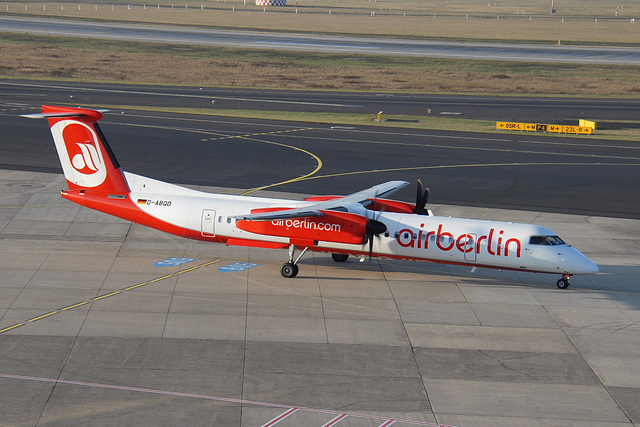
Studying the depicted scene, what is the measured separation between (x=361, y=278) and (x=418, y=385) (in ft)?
30.9

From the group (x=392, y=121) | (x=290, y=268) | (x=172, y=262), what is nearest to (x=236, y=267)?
(x=290, y=268)

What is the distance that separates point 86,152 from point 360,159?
895 inches

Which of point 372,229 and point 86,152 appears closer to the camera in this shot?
point 372,229

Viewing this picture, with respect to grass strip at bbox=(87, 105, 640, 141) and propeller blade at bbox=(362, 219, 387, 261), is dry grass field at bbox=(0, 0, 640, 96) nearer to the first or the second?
grass strip at bbox=(87, 105, 640, 141)

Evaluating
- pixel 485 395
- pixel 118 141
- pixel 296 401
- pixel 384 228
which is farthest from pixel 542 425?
pixel 118 141

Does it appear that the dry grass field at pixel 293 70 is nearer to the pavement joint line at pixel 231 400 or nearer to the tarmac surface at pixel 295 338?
the tarmac surface at pixel 295 338

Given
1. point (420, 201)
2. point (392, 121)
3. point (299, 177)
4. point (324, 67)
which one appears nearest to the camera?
point (420, 201)

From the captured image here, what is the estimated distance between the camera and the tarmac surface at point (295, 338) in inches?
747

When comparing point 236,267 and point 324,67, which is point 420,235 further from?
point 324,67

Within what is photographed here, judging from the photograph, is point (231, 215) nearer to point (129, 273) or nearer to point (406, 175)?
point (129, 273)

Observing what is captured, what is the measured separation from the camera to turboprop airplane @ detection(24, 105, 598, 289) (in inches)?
1103

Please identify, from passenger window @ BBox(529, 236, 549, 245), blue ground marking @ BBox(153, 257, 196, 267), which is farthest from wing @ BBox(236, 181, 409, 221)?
A: passenger window @ BBox(529, 236, 549, 245)

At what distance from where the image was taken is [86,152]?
101 ft

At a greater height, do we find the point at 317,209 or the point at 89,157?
the point at 89,157
